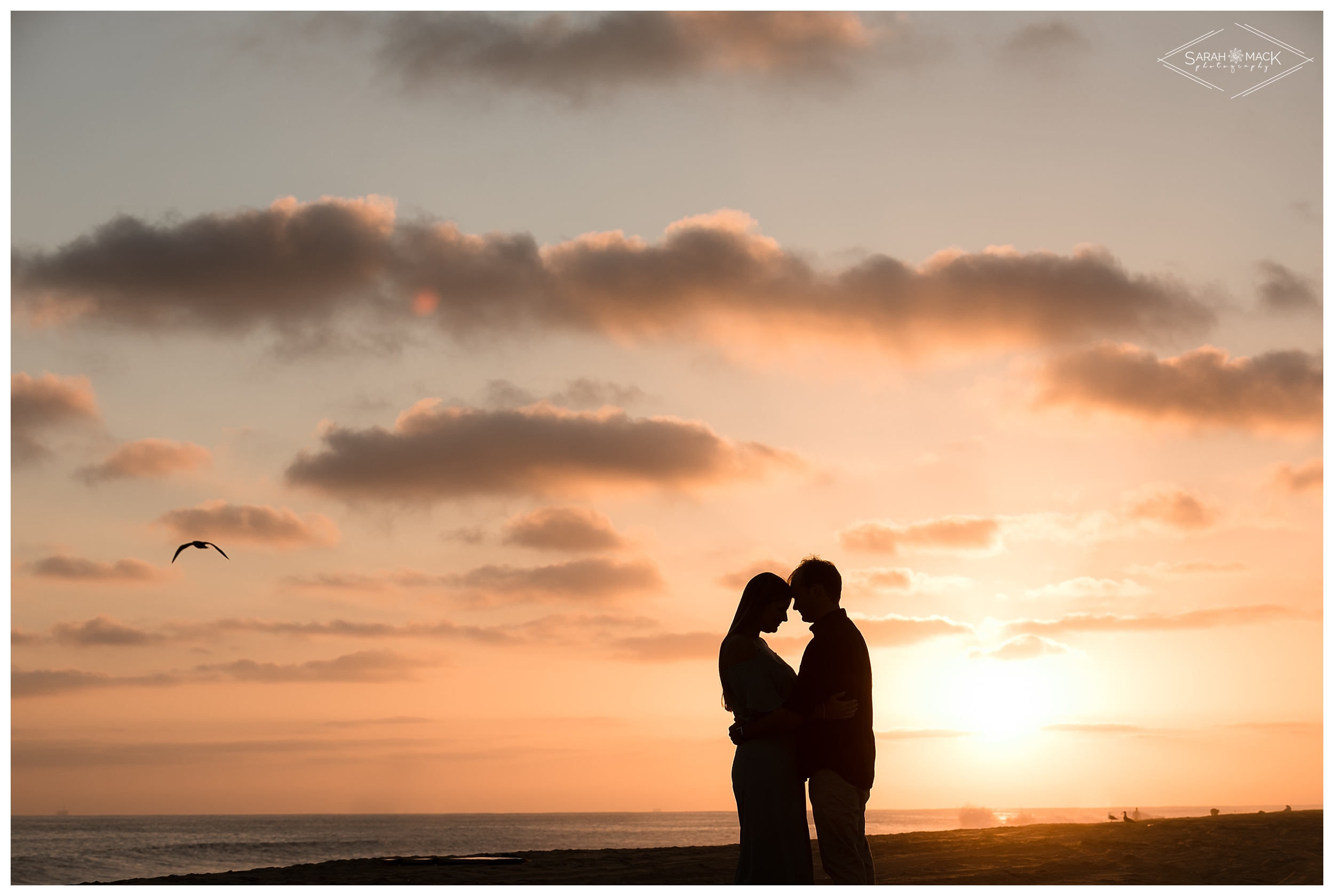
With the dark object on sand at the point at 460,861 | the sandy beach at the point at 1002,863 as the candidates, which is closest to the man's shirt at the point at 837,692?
the sandy beach at the point at 1002,863

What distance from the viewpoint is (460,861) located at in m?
10.6

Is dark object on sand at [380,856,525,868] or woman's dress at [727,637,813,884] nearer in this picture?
woman's dress at [727,637,813,884]

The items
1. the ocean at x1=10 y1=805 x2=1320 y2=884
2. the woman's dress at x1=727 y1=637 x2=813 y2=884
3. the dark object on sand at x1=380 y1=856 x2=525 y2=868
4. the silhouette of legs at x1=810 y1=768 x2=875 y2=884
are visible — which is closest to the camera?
the silhouette of legs at x1=810 y1=768 x2=875 y2=884

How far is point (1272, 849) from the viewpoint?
9.87 metres

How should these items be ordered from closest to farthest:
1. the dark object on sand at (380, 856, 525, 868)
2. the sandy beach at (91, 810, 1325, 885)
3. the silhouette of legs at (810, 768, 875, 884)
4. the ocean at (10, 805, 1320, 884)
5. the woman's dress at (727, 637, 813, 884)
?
the silhouette of legs at (810, 768, 875, 884) → the woman's dress at (727, 637, 813, 884) → the sandy beach at (91, 810, 1325, 885) → the dark object on sand at (380, 856, 525, 868) → the ocean at (10, 805, 1320, 884)

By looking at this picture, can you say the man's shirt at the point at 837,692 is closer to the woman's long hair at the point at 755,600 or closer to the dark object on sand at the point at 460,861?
the woman's long hair at the point at 755,600

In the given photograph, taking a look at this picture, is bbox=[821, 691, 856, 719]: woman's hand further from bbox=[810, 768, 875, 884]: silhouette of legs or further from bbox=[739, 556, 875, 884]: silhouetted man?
bbox=[810, 768, 875, 884]: silhouette of legs

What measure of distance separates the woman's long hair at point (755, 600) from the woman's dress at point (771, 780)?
77mm

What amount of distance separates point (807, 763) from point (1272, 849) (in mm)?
6455

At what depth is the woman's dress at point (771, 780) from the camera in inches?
243

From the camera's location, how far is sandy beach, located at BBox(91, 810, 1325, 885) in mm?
8844

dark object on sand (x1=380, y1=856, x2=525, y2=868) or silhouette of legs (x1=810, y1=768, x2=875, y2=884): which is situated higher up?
silhouette of legs (x1=810, y1=768, x2=875, y2=884)

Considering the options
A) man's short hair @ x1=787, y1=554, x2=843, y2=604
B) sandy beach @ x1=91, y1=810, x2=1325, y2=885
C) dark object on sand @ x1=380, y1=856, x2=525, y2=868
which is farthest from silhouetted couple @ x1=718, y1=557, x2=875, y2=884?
dark object on sand @ x1=380, y1=856, x2=525, y2=868
